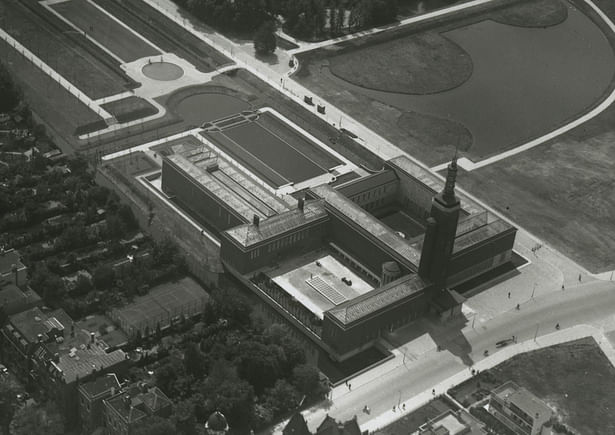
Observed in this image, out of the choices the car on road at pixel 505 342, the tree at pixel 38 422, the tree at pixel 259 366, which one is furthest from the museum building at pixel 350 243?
the tree at pixel 38 422

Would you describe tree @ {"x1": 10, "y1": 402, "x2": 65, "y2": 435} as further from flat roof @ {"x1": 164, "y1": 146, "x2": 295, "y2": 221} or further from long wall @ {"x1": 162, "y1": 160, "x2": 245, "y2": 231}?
flat roof @ {"x1": 164, "y1": 146, "x2": 295, "y2": 221}

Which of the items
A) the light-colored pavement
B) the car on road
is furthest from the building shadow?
the car on road

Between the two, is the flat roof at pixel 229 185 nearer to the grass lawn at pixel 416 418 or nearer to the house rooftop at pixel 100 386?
the house rooftop at pixel 100 386

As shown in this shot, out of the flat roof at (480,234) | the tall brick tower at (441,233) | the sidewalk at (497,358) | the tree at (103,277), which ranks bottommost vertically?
the sidewalk at (497,358)

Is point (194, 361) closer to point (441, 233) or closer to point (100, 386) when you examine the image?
point (100, 386)

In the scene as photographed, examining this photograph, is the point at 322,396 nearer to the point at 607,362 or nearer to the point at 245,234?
the point at 245,234

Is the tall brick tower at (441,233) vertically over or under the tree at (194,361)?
over

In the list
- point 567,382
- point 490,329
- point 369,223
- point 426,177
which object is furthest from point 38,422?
point 426,177

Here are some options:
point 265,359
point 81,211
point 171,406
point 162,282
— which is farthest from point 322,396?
point 81,211
